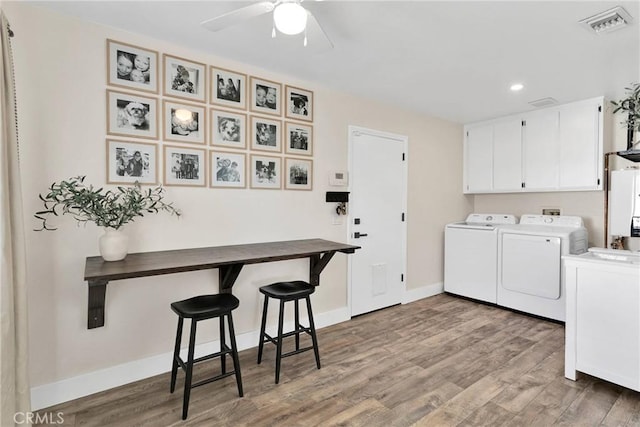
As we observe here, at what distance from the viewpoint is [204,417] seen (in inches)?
76.2

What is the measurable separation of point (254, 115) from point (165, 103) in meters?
0.70

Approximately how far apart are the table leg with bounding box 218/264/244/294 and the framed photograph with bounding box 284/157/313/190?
0.94m

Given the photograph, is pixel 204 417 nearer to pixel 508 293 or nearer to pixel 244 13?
pixel 244 13

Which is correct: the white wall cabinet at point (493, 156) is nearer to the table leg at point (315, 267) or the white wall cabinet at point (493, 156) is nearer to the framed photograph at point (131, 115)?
the table leg at point (315, 267)

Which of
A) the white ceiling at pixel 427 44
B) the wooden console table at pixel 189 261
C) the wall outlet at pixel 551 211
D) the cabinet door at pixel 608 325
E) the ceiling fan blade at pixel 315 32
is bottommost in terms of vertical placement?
the cabinet door at pixel 608 325

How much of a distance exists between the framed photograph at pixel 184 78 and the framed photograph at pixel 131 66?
8 cm

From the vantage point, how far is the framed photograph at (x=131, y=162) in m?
2.21

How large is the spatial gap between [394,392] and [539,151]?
3374 millimetres

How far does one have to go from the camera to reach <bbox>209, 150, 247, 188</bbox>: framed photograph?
8.55 feet

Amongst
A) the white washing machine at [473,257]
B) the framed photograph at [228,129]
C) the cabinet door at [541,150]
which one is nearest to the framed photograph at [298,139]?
the framed photograph at [228,129]

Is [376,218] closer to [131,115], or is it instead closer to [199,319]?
[199,319]

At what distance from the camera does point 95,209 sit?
1.97 m

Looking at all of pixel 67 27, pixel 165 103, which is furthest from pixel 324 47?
pixel 67 27

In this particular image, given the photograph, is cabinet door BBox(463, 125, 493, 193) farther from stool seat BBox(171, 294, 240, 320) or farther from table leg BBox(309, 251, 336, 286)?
stool seat BBox(171, 294, 240, 320)
